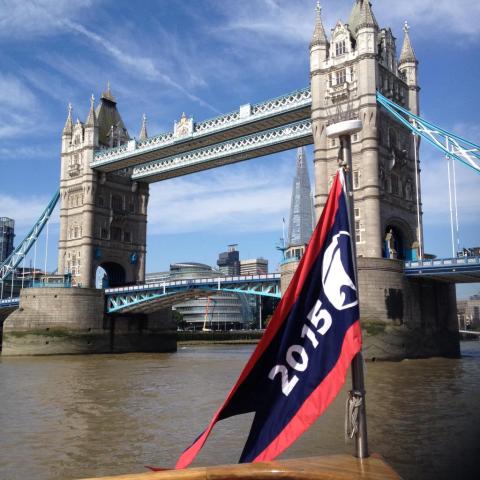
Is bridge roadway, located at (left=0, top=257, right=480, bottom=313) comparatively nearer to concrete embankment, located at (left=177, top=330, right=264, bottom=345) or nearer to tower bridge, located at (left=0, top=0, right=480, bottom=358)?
tower bridge, located at (left=0, top=0, right=480, bottom=358)

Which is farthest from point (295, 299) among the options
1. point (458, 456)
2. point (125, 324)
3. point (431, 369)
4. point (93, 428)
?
point (125, 324)

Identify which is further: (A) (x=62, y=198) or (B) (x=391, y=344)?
(A) (x=62, y=198)

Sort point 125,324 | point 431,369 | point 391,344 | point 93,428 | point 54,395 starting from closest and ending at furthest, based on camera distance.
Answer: point 93,428, point 54,395, point 431,369, point 391,344, point 125,324

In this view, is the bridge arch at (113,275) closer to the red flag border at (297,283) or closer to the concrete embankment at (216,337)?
the concrete embankment at (216,337)

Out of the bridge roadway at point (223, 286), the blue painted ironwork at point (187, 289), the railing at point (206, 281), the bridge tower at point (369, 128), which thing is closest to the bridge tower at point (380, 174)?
the bridge tower at point (369, 128)

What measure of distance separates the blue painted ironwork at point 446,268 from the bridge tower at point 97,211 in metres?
33.3

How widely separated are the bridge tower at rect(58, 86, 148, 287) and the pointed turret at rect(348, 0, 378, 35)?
2965 cm

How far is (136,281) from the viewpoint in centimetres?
6075

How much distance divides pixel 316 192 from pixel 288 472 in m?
35.3

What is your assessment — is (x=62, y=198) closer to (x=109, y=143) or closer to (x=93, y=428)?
(x=109, y=143)

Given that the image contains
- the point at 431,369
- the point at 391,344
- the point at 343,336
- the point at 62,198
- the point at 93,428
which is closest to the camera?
the point at 343,336

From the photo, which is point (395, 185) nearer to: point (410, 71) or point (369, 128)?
point (369, 128)

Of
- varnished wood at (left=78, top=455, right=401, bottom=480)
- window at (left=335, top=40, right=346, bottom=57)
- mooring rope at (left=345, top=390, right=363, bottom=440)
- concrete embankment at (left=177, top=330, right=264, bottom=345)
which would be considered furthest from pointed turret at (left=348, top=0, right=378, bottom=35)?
concrete embankment at (left=177, top=330, right=264, bottom=345)

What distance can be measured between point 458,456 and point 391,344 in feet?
77.3
